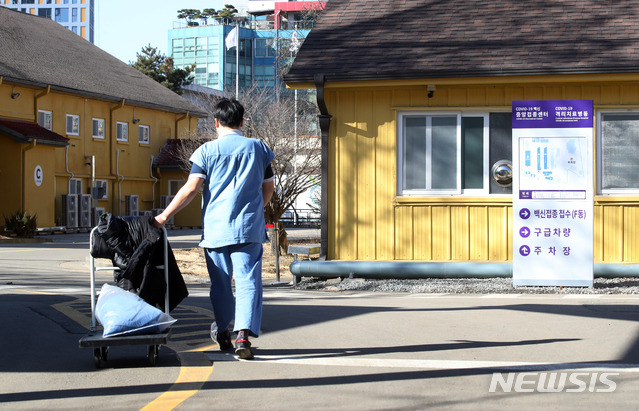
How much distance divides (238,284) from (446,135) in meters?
7.63

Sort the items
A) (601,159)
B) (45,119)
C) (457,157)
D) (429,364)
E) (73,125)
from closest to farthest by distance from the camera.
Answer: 1. (429,364)
2. (601,159)
3. (457,157)
4. (45,119)
5. (73,125)

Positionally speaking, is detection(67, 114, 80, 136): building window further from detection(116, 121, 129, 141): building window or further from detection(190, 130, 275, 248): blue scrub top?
detection(190, 130, 275, 248): blue scrub top

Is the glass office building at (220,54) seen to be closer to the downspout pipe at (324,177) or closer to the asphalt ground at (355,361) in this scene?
the downspout pipe at (324,177)

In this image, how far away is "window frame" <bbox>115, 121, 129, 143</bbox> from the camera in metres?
41.3

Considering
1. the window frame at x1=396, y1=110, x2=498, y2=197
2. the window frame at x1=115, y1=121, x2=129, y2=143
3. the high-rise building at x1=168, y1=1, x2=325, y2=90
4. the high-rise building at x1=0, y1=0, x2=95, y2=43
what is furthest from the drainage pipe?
the high-rise building at x1=0, y1=0, x2=95, y2=43

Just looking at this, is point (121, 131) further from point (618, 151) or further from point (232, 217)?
point (232, 217)

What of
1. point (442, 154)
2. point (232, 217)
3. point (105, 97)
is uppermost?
point (105, 97)

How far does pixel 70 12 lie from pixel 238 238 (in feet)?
490

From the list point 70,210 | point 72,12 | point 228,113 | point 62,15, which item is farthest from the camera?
point 62,15

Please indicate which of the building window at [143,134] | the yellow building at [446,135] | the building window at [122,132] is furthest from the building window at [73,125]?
the yellow building at [446,135]

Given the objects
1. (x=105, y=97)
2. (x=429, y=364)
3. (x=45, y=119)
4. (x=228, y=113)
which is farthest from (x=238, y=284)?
(x=105, y=97)

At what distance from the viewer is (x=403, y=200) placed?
1301 centimetres

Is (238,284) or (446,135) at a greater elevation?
(446,135)

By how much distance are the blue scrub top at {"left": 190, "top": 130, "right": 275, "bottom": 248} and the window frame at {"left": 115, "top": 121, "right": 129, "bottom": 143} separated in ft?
119
